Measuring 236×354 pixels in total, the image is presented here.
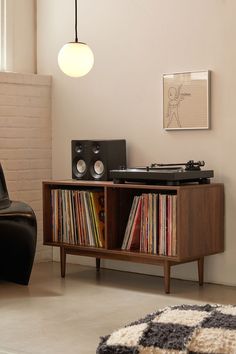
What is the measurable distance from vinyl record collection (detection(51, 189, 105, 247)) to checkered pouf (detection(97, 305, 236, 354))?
262 centimetres

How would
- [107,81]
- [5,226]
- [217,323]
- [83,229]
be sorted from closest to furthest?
[217,323], [5,226], [83,229], [107,81]

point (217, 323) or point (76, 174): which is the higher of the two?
point (76, 174)

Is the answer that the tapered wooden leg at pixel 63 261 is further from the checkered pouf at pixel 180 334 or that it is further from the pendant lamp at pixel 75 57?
the checkered pouf at pixel 180 334

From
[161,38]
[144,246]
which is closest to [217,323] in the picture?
[144,246]

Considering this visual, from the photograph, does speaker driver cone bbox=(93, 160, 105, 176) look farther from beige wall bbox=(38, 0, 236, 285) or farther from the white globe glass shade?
the white globe glass shade

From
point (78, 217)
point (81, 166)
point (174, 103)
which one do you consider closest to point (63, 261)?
point (78, 217)

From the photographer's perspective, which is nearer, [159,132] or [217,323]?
[217,323]

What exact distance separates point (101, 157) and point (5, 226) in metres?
0.92

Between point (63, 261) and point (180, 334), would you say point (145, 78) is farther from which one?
point (180, 334)

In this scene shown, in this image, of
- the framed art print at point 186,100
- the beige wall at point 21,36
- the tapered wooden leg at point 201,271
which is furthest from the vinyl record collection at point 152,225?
the beige wall at point 21,36

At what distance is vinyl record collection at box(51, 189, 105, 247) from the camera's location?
527cm

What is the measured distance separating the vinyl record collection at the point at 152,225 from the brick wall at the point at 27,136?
124 centimetres

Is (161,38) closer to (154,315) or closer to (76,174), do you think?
(76,174)

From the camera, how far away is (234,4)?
5035mm
